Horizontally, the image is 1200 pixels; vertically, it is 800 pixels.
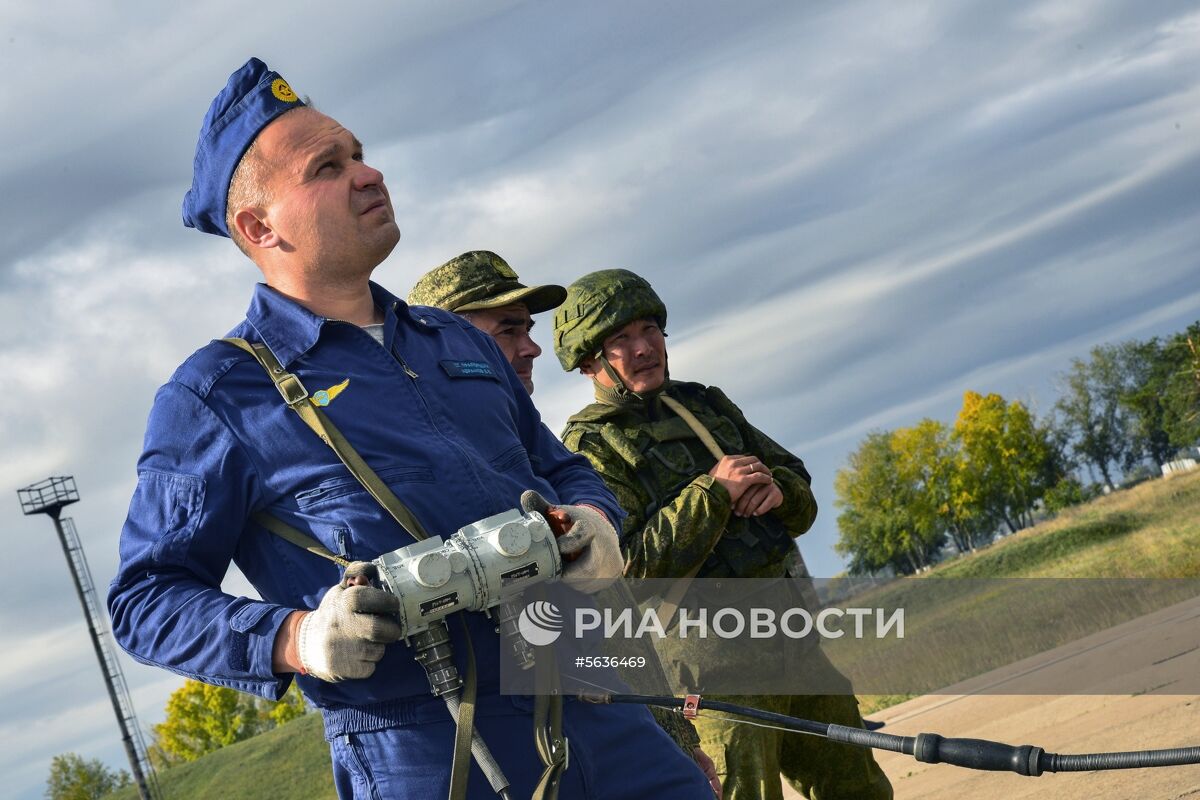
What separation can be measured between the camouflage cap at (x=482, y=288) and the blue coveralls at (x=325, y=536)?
2.83 m

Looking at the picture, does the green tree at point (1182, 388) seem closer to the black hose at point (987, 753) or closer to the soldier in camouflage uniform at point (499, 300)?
the soldier in camouflage uniform at point (499, 300)

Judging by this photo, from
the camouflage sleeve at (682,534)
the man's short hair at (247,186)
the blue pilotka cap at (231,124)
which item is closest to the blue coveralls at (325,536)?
the man's short hair at (247,186)

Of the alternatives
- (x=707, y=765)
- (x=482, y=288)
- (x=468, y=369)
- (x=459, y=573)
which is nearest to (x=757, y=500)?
(x=707, y=765)

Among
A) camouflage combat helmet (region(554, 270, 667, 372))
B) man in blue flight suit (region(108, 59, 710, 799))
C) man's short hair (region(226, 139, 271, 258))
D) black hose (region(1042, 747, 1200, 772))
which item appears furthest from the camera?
camouflage combat helmet (region(554, 270, 667, 372))

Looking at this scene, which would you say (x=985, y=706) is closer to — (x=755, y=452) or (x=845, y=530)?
(x=755, y=452)

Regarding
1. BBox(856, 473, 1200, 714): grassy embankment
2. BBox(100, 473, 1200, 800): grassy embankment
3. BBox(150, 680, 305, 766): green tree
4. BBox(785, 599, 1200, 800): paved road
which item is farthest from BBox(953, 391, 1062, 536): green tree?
BBox(785, 599, 1200, 800): paved road

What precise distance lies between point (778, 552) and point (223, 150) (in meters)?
3.53

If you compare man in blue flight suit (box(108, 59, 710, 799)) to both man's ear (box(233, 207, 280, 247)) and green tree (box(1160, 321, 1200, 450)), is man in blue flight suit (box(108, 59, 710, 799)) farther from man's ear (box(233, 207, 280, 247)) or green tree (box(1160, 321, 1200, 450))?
green tree (box(1160, 321, 1200, 450))

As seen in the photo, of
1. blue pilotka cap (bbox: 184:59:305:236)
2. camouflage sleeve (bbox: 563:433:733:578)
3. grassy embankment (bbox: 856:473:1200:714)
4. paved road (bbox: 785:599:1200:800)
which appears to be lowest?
grassy embankment (bbox: 856:473:1200:714)

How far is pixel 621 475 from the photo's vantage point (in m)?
6.14

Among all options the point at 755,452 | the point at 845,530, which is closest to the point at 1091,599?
the point at 755,452

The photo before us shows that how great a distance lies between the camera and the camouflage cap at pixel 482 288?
6.08 meters

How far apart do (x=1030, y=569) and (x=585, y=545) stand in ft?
132

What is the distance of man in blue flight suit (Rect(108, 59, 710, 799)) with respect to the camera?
115 inches
